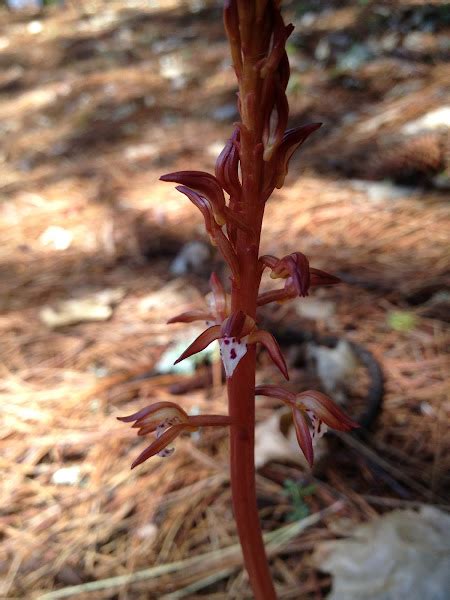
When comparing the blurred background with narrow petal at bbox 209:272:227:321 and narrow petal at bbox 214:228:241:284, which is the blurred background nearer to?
narrow petal at bbox 209:272:227:321

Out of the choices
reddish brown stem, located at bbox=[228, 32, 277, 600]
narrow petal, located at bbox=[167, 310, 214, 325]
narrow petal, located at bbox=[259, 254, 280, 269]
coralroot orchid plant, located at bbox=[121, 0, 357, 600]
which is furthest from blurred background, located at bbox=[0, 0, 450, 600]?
narrow petal, located at bbox=[259, 254, 280, 269]

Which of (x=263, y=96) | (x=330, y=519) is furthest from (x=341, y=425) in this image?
(x=330, y=519)

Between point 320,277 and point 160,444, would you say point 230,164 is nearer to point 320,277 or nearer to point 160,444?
point 320,277

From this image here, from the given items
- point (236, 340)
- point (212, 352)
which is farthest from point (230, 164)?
point (212, 352)

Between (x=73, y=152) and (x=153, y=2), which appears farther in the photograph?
(x=153, y=2)

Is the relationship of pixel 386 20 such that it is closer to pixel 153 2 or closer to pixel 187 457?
pixel 187 457
